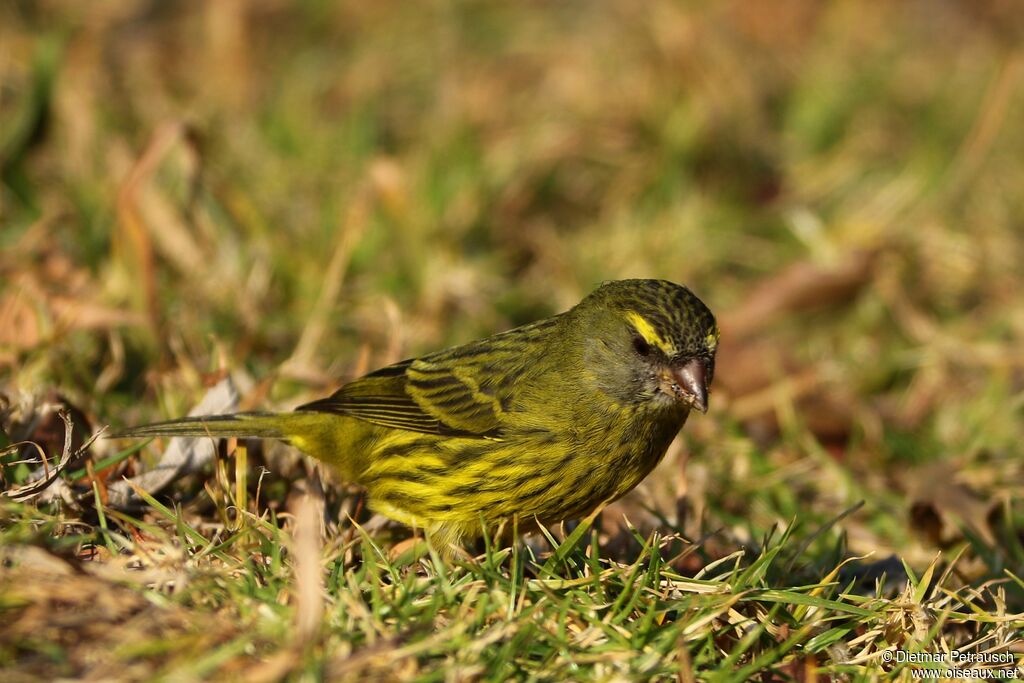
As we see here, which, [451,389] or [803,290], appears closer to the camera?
[451,389]

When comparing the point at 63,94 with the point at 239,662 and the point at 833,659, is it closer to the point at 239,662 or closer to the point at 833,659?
the point at 239,662

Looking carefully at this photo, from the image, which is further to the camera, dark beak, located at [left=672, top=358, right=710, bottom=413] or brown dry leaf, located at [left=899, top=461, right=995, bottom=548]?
brown dry leaf, located at [left=899, top=461, right=995, bottom=548]

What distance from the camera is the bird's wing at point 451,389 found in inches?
159

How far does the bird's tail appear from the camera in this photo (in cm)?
385

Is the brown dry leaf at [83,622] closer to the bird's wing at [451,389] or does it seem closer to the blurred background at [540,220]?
the blurred background at [540,220]

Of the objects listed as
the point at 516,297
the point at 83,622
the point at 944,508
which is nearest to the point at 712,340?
the point at 944,508

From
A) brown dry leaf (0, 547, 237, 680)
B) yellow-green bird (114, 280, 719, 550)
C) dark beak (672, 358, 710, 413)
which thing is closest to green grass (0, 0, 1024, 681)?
brown dry leaf (0, 547, 237, 680)

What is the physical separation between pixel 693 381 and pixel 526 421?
1.85ft

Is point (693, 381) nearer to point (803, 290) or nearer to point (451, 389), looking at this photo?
point (451, 389)

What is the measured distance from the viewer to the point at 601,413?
3805 mm

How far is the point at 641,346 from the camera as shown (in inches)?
152

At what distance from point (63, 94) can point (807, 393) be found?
4.36m

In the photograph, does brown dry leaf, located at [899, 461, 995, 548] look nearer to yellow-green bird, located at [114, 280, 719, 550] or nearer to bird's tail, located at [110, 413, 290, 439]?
yellow-green bird, located at [114, 280, 719, 550]

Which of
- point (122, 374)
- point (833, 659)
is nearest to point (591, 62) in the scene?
point (122, 374)
